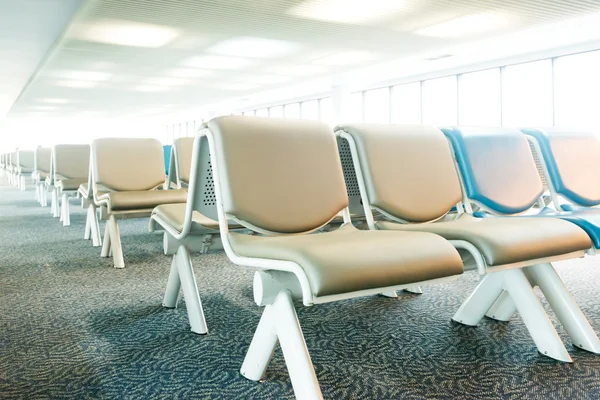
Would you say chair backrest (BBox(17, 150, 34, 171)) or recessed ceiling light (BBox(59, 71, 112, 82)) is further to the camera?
recessed ceiling light (BBox(59, 71, 112, 82))

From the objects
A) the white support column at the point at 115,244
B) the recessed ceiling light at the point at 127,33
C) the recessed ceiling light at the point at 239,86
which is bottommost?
the white support column at the point at 115,244

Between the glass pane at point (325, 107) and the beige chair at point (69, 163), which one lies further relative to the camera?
the glass pane at point (325, 107)

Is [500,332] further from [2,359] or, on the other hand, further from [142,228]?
[142,228]

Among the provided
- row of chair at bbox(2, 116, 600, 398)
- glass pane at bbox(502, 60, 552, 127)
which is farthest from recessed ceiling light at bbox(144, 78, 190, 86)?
row of chair at bbox(2, 116, 600, 398)

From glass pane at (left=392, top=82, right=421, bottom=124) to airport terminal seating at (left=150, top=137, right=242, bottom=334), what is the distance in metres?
12.5

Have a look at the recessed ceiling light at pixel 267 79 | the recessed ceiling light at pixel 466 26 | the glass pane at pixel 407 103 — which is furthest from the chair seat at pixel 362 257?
the recessed ceiling light at pixel 267 79

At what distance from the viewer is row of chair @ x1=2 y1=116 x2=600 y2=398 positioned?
157 cm

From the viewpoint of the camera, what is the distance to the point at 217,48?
11117 mm

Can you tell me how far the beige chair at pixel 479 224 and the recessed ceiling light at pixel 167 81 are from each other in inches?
548

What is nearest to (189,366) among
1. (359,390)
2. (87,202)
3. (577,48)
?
(359,390)

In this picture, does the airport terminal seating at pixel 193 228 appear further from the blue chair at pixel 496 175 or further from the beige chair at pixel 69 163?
the beige chair at pixel 69 163

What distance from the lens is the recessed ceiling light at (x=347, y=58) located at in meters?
11.7

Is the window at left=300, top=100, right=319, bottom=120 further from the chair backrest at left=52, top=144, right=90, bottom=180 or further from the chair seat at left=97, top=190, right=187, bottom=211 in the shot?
the chair seat at left=97, top=190, right=187, bottom=211

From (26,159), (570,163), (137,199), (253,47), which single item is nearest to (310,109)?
(253,47)
